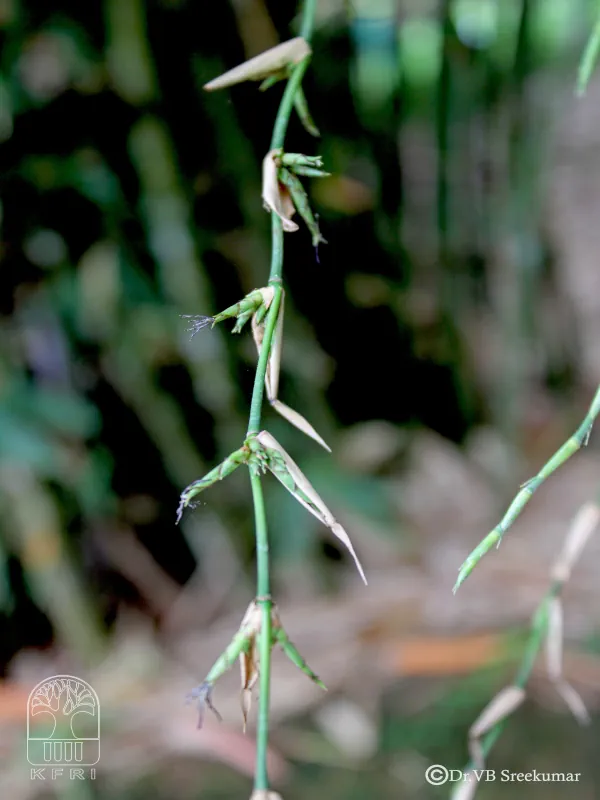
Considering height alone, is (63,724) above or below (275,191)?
below

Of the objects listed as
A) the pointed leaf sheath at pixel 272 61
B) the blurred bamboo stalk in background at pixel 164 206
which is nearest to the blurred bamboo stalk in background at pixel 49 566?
the blurred bamboo stalk in background at pixel 164 206

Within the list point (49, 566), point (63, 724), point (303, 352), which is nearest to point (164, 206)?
point (303, 352)

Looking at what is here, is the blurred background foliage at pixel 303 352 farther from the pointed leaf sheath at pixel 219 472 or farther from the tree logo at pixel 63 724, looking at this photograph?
the pointed leaf sheath at pixel 219 472

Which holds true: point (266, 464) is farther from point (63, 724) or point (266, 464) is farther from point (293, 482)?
point (63, 724)

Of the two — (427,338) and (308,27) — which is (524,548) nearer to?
(427,338)

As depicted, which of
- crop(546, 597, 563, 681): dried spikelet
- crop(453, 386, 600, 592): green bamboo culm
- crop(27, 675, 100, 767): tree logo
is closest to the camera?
crop(453, 386, 600, 592): green bamboo culm

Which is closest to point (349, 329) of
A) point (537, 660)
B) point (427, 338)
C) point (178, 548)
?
point (427, 338)

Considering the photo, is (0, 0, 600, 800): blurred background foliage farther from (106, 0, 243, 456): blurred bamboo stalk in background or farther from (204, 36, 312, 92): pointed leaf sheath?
(204, 36, 312, 92): pointed leaf sheath

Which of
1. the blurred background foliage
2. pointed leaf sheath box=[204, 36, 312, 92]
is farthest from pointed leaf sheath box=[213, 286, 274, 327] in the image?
the blurred background foliage
